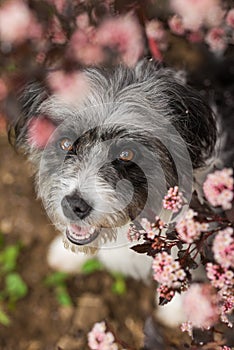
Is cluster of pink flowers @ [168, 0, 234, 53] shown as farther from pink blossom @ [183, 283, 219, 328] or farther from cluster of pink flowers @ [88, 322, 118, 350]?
cluster of pink flowers @ [88, 322, 118, 350]

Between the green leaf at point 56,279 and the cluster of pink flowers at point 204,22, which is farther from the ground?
the cluster of pink flowers at point 204,22

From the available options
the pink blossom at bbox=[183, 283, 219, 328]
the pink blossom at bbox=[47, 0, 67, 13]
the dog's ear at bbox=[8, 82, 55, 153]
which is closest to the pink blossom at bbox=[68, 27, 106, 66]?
the pink blossom at bbox=[47, 0, 67, 13]

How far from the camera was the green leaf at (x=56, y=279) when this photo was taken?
2869 millimetres

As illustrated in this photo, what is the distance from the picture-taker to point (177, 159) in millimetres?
1843

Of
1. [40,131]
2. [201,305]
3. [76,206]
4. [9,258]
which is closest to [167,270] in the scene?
[201,305]

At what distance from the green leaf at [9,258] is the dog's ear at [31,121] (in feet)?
3.01

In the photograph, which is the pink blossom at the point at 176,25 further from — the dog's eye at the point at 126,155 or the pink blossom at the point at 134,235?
the pink blossom at the point at 134,235

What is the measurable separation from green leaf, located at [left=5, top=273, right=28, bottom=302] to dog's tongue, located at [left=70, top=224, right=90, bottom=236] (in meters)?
1.04

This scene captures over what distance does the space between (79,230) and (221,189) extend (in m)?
0.75

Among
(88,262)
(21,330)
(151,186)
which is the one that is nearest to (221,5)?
(151,186)

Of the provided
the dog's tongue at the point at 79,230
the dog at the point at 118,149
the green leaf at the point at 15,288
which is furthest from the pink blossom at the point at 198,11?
the green leaf at the point at 15,288

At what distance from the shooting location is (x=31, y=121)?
6.59 ft

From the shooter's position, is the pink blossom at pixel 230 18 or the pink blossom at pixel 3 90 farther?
the pink blossom at pixel 3 90

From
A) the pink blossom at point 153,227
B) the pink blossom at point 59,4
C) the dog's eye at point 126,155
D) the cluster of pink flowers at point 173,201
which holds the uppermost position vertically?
the pink blossom at point 59,4
